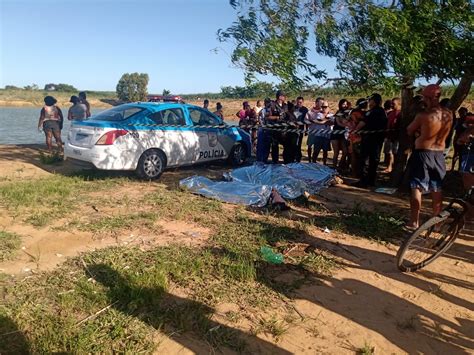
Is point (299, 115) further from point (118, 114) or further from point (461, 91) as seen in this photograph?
Answer: point (118, 114)

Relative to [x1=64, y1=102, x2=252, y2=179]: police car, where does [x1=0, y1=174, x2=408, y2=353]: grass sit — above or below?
below

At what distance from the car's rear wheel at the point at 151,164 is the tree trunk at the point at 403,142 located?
4859mm

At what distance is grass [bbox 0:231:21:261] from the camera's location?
4.16 metres

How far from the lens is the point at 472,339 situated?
10.4 ft

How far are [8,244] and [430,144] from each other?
5.24 m

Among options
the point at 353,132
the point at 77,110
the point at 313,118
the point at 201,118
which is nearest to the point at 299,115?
the point at 313,118

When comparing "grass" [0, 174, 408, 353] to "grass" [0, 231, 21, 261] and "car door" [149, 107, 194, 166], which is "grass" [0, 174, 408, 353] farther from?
"car door" [149, 107, 194, 166]

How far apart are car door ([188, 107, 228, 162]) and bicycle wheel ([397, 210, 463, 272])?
5.50 m

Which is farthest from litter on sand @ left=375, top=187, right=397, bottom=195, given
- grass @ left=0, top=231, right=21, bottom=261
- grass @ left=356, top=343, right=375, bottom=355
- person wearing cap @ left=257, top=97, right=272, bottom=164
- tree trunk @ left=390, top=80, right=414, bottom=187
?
grass @ left=0, top=231, right=21, bottom=261

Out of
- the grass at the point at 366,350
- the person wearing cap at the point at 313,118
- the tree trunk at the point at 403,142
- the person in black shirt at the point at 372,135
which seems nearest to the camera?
the grass at the point at 366,350

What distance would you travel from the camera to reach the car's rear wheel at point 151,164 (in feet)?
25.2

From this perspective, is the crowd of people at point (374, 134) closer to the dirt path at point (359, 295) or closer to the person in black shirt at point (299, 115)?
the person in black shirt at point (299, 115)

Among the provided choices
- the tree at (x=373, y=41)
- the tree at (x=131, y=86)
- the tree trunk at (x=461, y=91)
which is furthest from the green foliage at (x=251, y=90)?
the tree at (x=131, y=86)

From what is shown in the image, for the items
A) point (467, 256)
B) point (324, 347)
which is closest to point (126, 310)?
point (324, 347)
